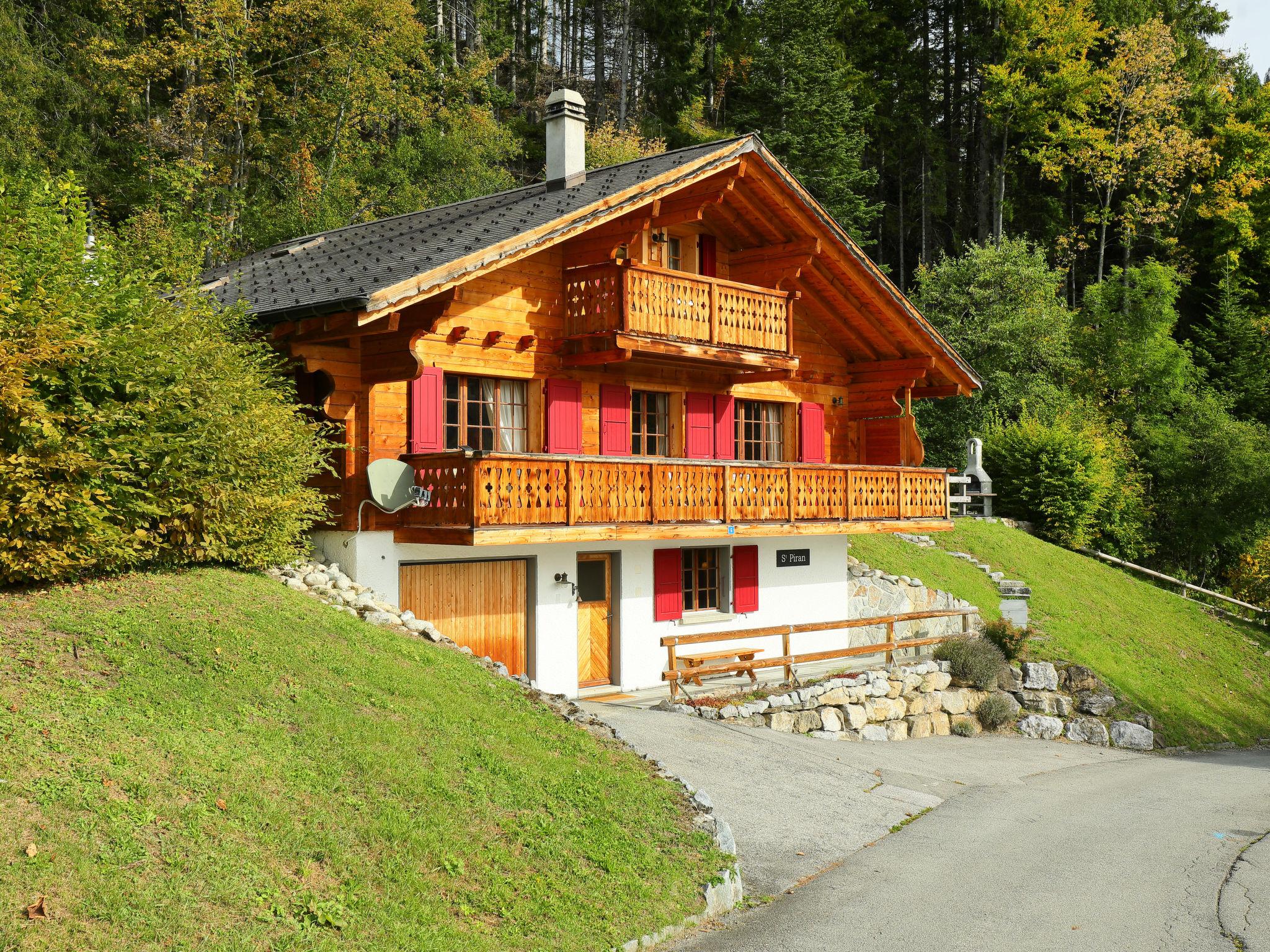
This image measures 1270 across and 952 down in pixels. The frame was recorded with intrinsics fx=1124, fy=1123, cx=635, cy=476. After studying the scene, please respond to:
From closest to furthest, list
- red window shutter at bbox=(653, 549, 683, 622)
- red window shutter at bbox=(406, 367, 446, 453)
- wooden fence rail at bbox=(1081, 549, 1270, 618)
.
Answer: red window shutter at bbox=(406, 367, 446, 453)
red window shutter at bbox=(653, 549, 683, 622)
wooden fence rail at bbox=(1081, 549, 1270, 618)

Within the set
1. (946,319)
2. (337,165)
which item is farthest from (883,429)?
(337,165)

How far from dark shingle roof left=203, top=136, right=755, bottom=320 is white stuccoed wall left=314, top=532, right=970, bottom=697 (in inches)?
131

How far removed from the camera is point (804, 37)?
4297cm

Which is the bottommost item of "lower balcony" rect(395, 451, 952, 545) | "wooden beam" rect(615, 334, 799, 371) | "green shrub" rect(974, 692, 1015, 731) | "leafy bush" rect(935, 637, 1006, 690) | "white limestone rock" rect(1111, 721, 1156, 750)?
"white limestone rock" rect(1111, 721, 1156, 750)

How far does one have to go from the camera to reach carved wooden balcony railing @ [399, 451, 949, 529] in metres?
14.4

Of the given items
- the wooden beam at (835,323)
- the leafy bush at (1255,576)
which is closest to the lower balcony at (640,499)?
the wooden beam at (835,323)

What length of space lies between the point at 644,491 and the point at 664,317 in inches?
112

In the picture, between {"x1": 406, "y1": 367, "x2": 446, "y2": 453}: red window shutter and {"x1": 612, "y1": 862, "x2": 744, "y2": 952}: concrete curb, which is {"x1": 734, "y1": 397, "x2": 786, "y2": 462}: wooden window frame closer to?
{"x1": 406, "y1": 367, "x2": 446, "y2": 453}: red window shutter

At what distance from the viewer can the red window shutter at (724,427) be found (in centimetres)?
2011

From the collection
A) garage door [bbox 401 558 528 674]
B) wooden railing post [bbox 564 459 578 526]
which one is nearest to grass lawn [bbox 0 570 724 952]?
wooden railing post [bbox 564 459 578 526]

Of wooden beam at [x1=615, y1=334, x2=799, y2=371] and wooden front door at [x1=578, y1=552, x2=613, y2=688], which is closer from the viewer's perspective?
wooden beam at [x1=615, y1=334, x2=799, y2=371]

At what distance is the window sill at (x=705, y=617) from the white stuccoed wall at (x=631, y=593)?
0.20 ft

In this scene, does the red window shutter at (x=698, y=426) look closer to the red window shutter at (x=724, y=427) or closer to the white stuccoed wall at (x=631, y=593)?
the red window shutter at (x=724, y=427)

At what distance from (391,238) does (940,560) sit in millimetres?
16167
